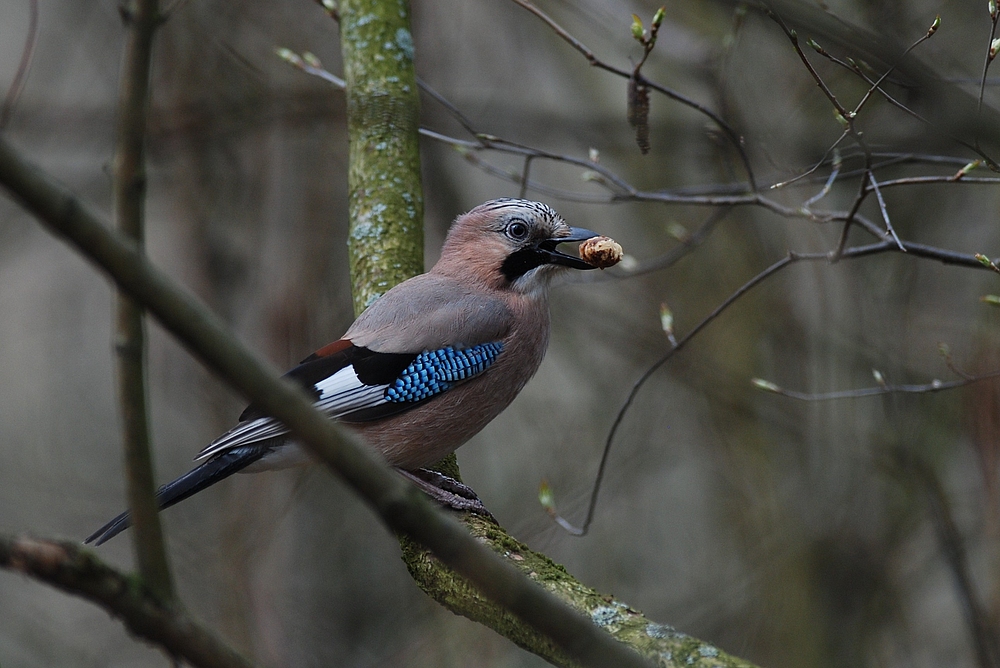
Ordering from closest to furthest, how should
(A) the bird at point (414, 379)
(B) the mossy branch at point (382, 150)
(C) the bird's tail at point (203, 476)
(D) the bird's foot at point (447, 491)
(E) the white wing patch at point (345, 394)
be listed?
(C) the bird's tail at point (203, 476)
(D) the bird's foot at point (447, 491)
(A) the bird at point (414, 379)
(E) the white wing patch at point (345, 394)
(B) the mossy branch at point (382, 150)

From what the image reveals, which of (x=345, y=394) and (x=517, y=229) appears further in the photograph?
(x=517, y=229)

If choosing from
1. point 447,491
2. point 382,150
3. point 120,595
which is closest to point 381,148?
point 382,150

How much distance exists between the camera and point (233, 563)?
627cm

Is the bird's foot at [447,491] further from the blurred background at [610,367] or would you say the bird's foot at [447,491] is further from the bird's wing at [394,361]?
the blurred background at [610,367]

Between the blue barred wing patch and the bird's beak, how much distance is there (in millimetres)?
612

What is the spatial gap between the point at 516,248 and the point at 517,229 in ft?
0.29

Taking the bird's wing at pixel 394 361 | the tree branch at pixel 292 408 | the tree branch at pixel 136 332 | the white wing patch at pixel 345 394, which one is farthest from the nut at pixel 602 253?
the tree branch at pixel 136 332

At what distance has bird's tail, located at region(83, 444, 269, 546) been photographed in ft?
11.0

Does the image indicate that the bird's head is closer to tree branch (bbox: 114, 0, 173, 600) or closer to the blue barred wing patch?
the blue barred wing patch

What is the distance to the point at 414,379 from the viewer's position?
382 centimetres

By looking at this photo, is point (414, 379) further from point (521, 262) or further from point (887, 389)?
point (887, 389)

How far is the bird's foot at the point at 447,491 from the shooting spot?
350cm

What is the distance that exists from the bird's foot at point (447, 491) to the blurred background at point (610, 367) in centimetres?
204

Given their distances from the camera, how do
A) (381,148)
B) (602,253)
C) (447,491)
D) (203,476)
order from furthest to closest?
(381,148)
(602,253)
(447,491)
(203,476)
